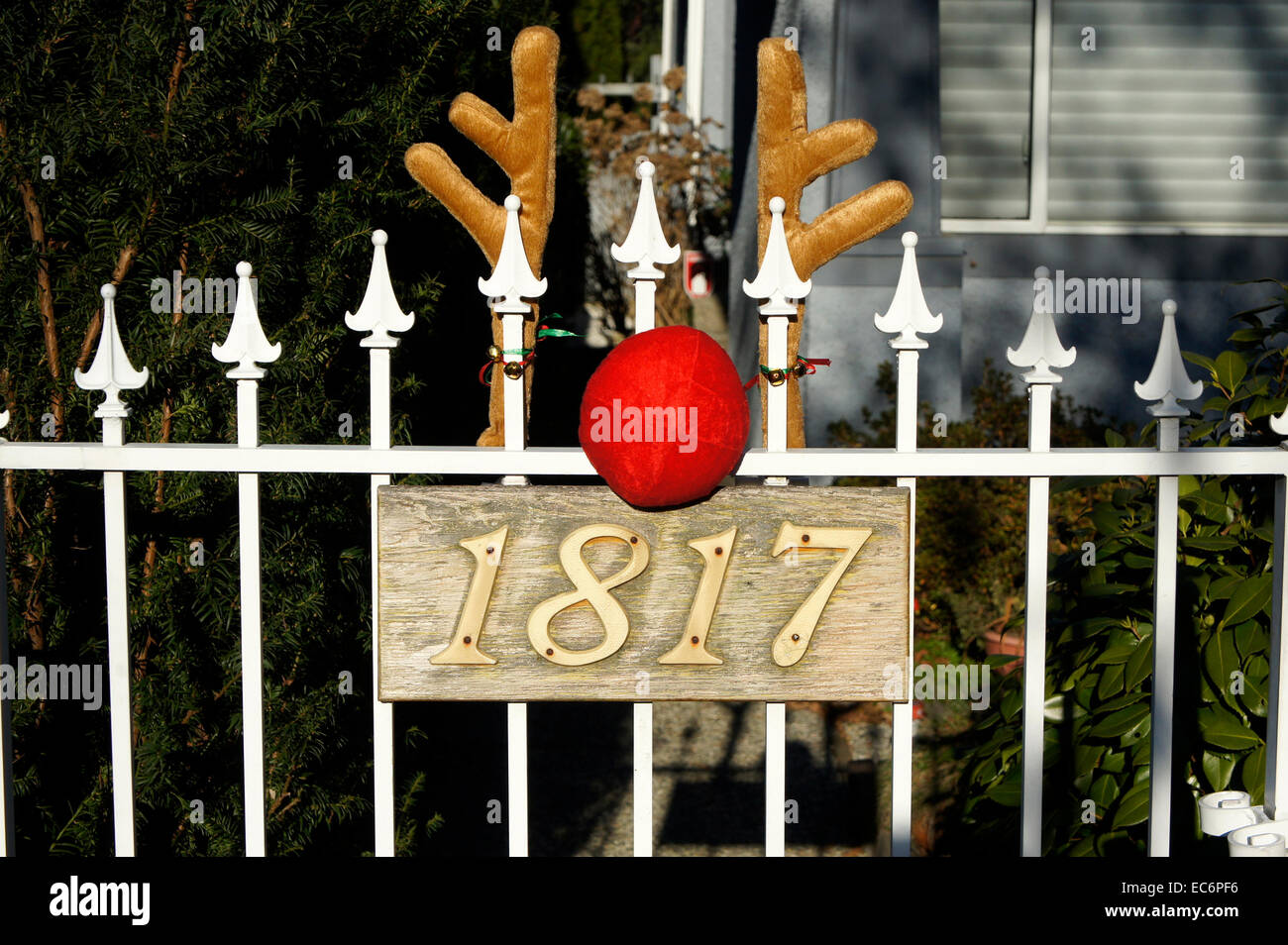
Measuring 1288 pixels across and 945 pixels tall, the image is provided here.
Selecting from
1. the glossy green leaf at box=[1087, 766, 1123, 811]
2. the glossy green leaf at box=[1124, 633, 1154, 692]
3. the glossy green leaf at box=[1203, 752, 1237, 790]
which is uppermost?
the glossy green leaf at box=[1124, 633, 1154, 692]

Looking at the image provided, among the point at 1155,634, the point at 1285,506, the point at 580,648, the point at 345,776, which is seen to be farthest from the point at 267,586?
the point at 1285,506

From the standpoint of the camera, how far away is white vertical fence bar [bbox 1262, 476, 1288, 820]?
215 centimetres

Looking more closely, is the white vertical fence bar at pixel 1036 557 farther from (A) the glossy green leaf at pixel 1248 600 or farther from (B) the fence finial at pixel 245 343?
(B) the fence finial at pixel 245 343

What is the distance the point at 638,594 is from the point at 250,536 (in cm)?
69

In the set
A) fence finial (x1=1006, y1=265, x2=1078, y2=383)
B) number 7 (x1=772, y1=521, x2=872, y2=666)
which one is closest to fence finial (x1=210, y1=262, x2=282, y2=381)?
number 7 (x1=772, y1=521, x2=872, y2=666)

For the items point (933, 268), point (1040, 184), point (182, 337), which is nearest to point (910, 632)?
point (182, 337)

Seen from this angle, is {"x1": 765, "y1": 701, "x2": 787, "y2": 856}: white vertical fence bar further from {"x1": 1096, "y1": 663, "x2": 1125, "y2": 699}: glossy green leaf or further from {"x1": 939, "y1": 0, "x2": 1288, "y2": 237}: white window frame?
{"x1": 939, "y1": 0, "x2": 1288, "y2": 237}: white window frame

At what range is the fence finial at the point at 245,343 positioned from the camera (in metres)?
2.06

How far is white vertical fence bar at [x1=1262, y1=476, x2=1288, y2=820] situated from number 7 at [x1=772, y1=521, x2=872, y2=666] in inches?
29.6

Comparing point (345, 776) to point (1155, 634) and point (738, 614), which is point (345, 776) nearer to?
point (738, 614)

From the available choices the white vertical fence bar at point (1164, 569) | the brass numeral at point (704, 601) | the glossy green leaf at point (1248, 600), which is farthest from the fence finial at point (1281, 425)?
the brass numeral at point (704, 601)

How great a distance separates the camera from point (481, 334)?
423 centimetres

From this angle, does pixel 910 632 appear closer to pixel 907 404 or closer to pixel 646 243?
pixel 907 404

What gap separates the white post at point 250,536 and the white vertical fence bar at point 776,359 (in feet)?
2.77
